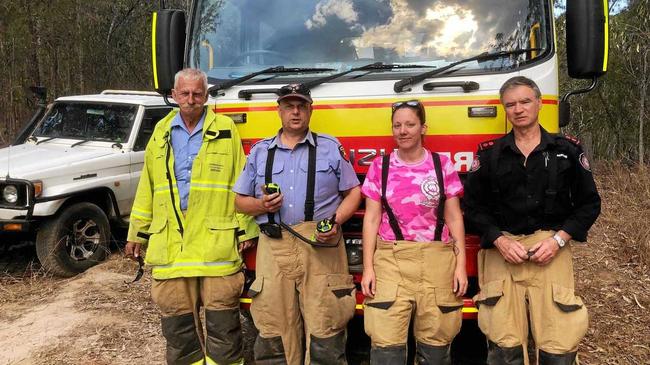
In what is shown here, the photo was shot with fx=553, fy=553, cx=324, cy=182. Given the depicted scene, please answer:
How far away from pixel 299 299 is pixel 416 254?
29.1 inches

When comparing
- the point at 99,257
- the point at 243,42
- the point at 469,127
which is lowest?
the point at 99,257

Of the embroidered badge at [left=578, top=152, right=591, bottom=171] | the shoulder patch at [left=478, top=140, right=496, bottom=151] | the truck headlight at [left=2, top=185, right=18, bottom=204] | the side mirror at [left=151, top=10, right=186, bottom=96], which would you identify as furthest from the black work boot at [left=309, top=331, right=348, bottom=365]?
the truck headlight at [left=2, top=185, right=18, bottom=204]

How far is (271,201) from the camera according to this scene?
2938 mm

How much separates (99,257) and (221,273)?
371cm

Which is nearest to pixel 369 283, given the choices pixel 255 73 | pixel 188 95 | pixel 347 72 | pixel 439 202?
pixel 439 202

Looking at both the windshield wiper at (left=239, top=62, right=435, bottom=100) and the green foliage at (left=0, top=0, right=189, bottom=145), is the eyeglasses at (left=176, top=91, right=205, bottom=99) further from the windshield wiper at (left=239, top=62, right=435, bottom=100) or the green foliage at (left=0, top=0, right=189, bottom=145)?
the green foliage at (left=0, top=0, right=189, bottom=145)

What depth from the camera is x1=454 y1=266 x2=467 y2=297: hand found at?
288 centimetres

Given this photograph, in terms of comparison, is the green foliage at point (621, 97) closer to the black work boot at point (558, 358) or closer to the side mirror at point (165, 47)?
the side mirror at point (165, 47)

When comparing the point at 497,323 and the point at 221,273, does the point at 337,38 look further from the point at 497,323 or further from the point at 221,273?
the point at 497,323

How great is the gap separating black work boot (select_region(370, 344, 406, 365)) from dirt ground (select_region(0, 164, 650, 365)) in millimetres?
1643

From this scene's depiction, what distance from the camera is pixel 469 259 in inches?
128

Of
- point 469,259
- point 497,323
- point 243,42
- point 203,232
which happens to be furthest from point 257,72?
point 497,323

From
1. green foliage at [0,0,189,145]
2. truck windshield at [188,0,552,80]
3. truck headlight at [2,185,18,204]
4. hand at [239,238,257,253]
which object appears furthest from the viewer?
green foliage at [0,0,189,145]

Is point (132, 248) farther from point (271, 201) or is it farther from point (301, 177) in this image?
point (301, 177)
